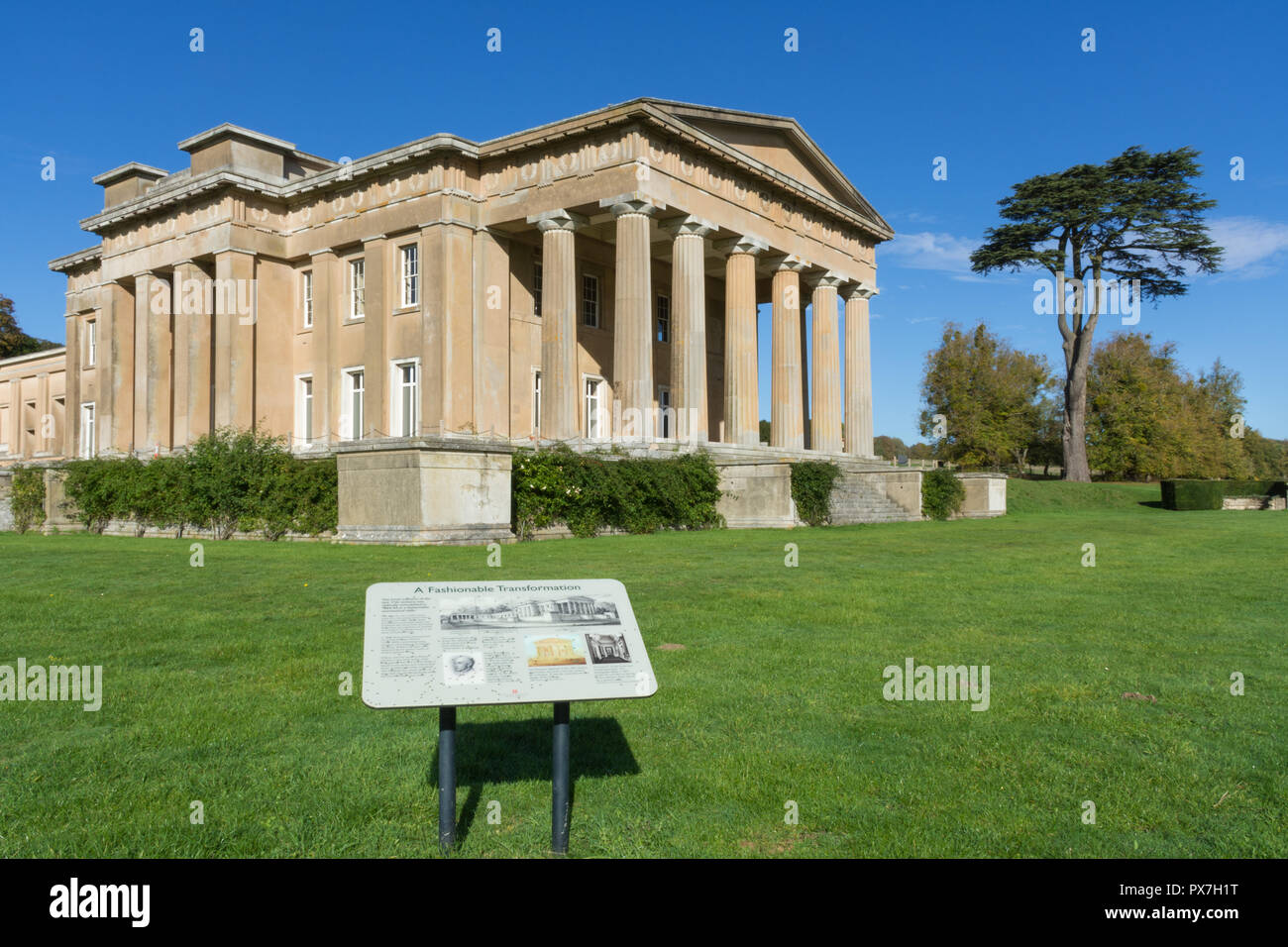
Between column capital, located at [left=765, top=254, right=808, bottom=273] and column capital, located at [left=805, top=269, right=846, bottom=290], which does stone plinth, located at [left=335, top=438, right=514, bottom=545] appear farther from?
column capital, located at [left=805, top=269, right=846, bottom=290]

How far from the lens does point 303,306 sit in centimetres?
4003

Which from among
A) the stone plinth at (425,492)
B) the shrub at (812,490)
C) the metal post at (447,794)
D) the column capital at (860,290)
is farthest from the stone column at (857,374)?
the metal post at (447,794)

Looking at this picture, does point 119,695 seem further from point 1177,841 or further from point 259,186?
point 259,186

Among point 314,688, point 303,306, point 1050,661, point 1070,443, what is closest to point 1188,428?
point 1070,443

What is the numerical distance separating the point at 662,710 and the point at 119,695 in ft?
12.9

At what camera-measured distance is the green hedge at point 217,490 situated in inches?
962

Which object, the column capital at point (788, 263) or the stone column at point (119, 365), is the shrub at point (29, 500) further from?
the column capital at point (788, 263)

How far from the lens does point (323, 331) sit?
38500mm

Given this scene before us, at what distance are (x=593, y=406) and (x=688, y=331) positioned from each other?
820 cm

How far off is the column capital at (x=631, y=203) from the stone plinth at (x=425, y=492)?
39.8 feet

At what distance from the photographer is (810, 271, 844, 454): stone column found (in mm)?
41469

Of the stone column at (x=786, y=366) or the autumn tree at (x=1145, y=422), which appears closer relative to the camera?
the stone column at (x=786, y=366)

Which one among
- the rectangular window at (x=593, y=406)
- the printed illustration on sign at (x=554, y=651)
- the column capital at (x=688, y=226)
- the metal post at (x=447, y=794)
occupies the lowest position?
the metal post at (x=447, y=794)

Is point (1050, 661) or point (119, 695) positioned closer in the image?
point (119, 695)
